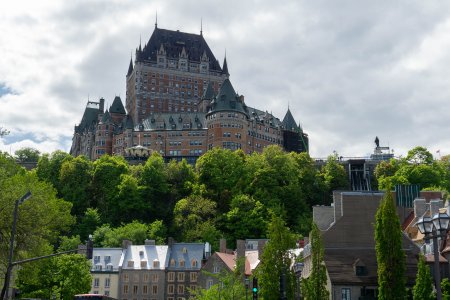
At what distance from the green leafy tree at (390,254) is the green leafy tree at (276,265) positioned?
24.9ft

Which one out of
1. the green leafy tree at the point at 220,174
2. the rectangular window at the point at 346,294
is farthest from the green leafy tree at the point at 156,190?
the rectangular window at the point at 346,294

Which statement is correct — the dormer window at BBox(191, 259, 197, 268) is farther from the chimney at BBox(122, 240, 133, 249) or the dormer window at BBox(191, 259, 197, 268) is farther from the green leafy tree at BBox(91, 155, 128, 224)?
the green leafy tree at BBox(91, 155, 128, 224)

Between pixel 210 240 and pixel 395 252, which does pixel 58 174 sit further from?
pixel 395 252

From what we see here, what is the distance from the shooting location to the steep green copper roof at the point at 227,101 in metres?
163

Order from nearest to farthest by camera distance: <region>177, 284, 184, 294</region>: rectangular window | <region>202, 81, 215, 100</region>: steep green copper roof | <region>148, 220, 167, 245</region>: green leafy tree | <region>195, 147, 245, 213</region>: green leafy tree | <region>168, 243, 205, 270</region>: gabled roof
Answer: <region>177, 284, 184, 294</region>: rectangular window, <region>168, 243, 205, 270</region>: gabled roof, <region>148, 220, 167, 245</region>: green leafy tree, <region>195, 147, 245, 213</region>: green leafy tree, <region>202, 81, 215, 100</region>: steep green copper roof

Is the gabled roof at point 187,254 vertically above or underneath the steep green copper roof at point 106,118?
underneath

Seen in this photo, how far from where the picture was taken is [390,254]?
47.7 m

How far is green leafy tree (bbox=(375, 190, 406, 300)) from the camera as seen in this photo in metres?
47.5

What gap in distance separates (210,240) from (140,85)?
3847 inches

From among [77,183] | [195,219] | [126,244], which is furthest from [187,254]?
[77,183]

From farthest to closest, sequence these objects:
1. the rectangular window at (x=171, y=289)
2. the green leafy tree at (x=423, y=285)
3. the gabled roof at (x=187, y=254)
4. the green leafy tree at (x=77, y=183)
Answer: the green leafy tree at (x=77, y=183), the gabled roof at (x=187, y=254), the rectangular window at (x=171, y=289), the green leafy tree at (x=423, y=285)

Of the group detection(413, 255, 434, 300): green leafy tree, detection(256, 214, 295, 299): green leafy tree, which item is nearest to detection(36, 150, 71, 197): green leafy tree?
detection(256, 214, 295, 299): green leafy tree

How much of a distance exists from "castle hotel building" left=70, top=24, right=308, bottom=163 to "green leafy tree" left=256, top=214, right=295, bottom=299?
105338 millimetres

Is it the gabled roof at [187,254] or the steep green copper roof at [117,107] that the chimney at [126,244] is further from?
the steep green copper roof at [117,107]
